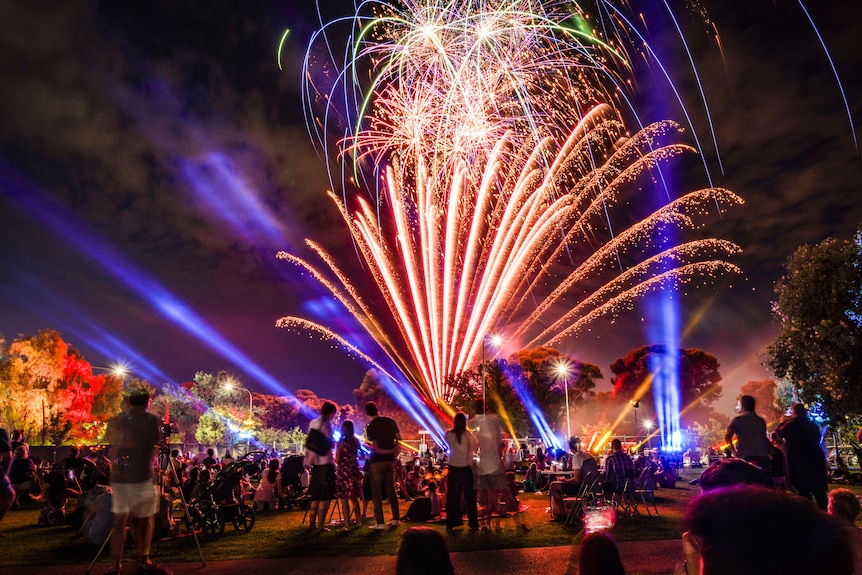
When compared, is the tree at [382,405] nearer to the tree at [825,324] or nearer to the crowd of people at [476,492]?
the tree at [825,324]

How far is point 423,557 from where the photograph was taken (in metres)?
2.50

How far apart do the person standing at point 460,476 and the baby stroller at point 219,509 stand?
13.1 feet

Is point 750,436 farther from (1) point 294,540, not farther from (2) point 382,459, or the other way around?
(1) point 294,540

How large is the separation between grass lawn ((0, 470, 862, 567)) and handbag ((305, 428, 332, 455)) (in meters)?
1.40

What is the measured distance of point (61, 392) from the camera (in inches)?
2299

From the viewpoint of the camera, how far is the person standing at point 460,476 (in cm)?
1130

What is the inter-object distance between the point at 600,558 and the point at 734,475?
109cm

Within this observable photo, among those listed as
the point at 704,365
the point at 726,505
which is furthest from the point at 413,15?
the point at 704,365

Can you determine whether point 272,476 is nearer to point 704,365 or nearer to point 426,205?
point 426,205

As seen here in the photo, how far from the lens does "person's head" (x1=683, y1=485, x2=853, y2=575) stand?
188 cm

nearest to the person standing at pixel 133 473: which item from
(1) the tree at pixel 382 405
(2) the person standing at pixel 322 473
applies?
(2) the person standing at pixel 322 473

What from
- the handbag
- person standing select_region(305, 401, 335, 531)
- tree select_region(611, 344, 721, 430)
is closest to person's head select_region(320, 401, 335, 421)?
person standing select_region(305, 401, 335, 531)

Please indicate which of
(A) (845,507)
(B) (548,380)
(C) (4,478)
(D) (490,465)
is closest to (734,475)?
(A) (845,507)

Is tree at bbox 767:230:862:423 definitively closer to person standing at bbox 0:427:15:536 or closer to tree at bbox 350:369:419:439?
person standing at bbox 0:427:15:536
